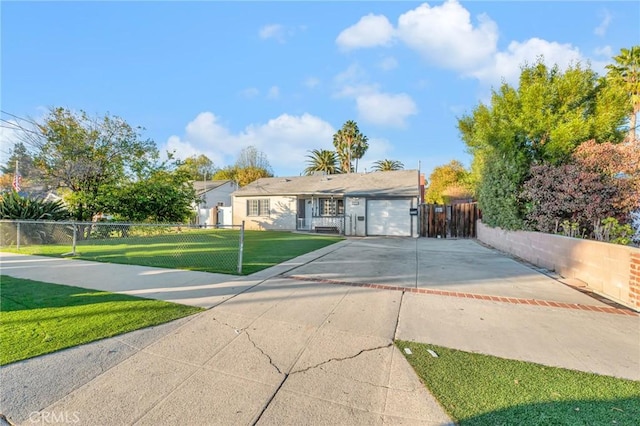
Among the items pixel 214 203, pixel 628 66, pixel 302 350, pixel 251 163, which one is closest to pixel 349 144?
pixel 251 163

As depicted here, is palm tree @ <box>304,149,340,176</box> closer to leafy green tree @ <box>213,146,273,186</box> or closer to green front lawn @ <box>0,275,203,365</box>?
leafy green tree @ <box>213,146,273,186</box>

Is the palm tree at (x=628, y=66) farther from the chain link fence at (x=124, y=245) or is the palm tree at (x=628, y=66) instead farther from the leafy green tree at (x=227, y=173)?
the leafy green tree at (x=227, y=173)

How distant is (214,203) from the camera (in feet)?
97.9

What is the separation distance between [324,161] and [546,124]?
32.9m

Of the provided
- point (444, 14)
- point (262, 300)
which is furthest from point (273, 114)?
point (262, 300)

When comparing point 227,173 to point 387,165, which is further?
point 227,173

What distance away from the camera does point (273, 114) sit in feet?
72.1

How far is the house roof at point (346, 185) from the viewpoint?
17.7 metres

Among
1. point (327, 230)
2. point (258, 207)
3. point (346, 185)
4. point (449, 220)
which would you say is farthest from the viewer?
point (258, 207)

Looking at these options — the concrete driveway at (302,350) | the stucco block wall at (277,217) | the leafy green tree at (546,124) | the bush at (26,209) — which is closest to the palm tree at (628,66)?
the leafy green tree at (546,124)

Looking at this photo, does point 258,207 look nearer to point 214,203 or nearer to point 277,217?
point 277,217

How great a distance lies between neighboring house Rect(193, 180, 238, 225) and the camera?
2466 cm

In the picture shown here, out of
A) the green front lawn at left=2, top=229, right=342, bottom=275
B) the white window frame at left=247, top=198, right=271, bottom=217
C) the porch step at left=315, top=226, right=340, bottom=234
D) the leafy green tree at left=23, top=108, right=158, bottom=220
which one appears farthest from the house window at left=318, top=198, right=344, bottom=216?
the leafy green tree at left=23, top=108, right=158, bottom=220

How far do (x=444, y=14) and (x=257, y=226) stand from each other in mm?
16118
